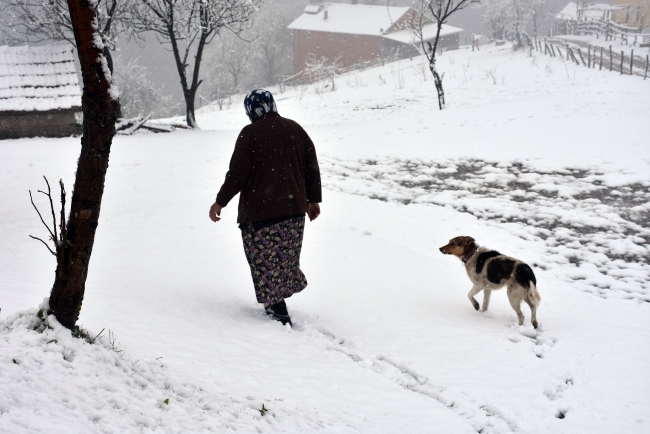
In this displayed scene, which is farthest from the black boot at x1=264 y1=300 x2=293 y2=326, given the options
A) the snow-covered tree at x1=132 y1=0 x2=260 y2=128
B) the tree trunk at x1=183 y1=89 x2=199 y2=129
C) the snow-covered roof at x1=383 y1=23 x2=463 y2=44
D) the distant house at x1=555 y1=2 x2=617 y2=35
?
the distant house at x1=555 y1=2 x2=617 y2=35

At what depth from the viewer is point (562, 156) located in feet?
36.2

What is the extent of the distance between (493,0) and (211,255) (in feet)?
204

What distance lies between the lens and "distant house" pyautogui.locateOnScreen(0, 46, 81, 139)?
14.5 meters

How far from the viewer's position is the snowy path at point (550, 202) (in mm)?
6477

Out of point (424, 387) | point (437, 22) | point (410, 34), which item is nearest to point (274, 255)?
point (424, 387)

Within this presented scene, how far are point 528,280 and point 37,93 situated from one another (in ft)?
52.6

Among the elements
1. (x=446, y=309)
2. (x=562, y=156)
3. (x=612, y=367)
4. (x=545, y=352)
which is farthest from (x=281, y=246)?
(x=562, y=156)

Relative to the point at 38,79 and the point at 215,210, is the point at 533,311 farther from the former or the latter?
the point at 38,79

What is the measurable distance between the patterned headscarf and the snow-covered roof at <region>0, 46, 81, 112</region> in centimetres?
1304

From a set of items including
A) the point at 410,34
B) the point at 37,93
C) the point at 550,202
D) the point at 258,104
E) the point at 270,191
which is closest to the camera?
the point at 270,191

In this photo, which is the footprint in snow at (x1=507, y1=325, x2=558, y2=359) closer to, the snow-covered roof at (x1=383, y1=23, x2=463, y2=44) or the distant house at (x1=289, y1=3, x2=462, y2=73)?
the snow-covered roof at (x1=383, y1=23, x2=463, y2=44)

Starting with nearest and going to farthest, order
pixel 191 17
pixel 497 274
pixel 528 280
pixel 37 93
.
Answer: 1. pixel 528 280
2. pixel 497 274
3. pixel 37 93
4. pixel 191 17

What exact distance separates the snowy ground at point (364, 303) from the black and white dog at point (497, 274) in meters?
0.28

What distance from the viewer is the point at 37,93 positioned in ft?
49.5
